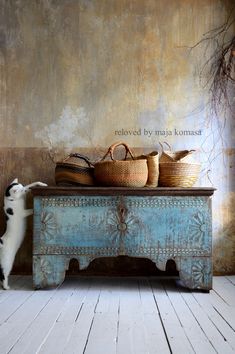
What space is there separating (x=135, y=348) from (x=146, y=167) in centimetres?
158

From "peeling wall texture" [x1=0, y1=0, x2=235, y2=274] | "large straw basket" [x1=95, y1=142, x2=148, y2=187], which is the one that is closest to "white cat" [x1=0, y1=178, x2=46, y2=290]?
"peeling wall texture" [x1=0, y1=0, x2=235, y2=274]

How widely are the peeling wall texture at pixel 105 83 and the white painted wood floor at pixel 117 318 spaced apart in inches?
40.0

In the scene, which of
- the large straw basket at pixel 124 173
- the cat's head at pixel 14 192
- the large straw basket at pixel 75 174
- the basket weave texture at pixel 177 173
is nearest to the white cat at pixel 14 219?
the cat's head at pixel 14 192

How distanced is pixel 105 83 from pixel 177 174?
1246 mm

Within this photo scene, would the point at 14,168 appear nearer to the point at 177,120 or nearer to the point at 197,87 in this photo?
the point at 177,120

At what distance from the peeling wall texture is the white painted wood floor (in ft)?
3.34

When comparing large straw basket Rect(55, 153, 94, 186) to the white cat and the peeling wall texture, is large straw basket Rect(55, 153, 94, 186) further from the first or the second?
the peeling wall texture

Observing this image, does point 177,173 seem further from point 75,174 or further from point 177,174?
point 75,174

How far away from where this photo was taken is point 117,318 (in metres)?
2.49

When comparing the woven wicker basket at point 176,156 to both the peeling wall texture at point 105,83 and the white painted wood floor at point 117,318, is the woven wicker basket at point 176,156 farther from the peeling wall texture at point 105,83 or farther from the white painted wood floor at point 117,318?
the white painted wood floor at point 117,318

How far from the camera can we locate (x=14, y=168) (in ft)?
12.4

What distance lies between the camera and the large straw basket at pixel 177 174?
3.28 metres

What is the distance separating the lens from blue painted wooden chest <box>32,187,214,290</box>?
3.15 meters

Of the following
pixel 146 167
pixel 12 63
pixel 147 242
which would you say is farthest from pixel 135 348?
pixel 12 63
